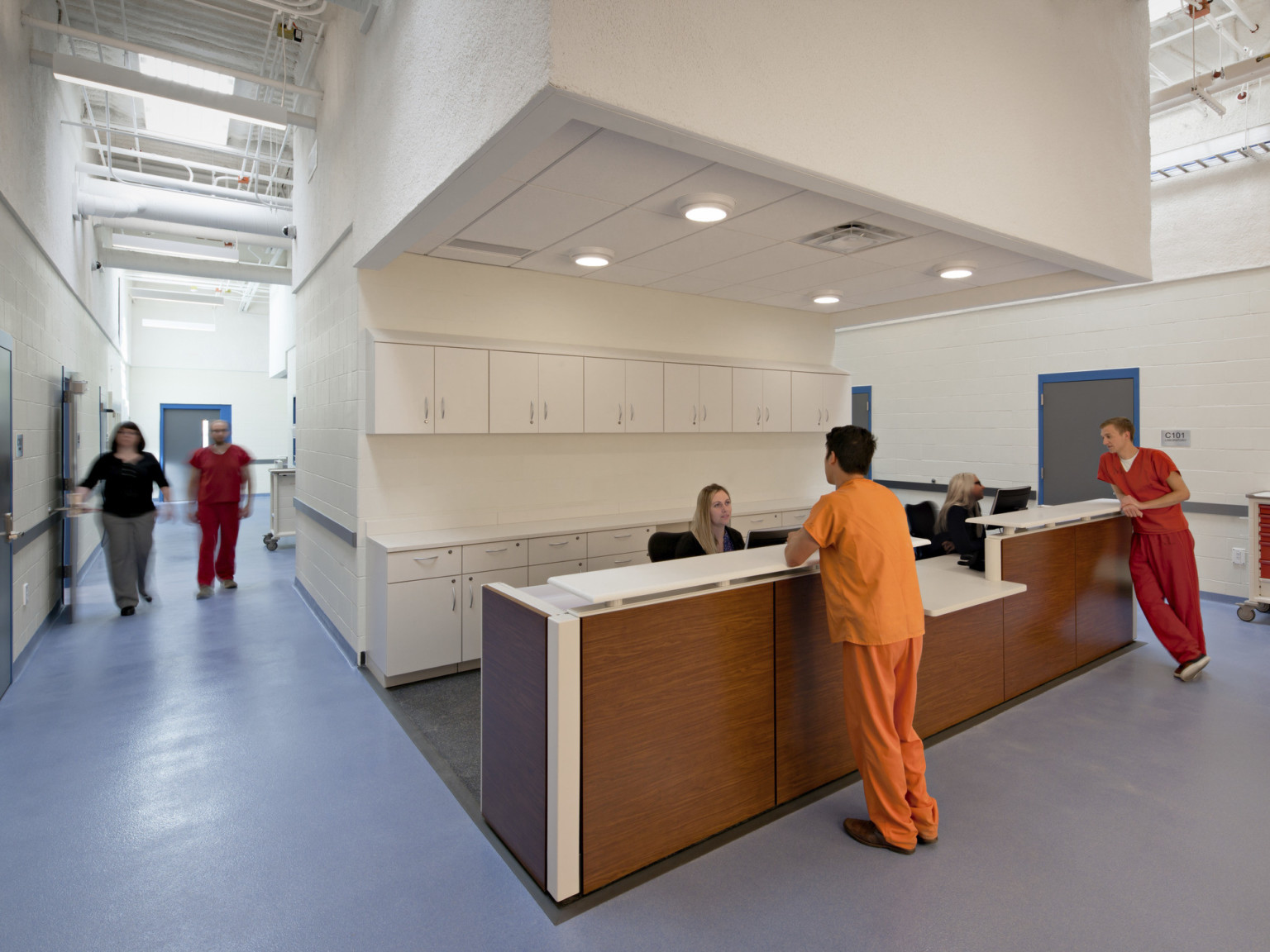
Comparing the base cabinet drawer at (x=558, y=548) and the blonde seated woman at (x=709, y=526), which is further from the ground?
the blonde seated woman at (x=709, y=526)

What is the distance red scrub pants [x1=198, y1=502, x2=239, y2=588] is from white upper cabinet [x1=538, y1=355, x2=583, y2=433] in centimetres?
350

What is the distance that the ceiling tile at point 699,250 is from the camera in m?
3.72

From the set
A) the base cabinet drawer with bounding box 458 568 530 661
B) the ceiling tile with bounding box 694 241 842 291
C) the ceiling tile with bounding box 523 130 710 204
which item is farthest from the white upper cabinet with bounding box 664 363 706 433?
the ceiling tile with bounding box 523 130 710 204

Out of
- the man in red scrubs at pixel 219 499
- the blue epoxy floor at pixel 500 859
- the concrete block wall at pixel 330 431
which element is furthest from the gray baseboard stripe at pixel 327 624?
the man in red scrubs at pixel 219 499

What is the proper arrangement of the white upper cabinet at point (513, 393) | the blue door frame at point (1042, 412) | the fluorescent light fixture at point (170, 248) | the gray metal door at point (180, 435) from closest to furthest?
the white upper cabinet at point (513, 393) < the blue door frame at point (1042, 412) < the fluorescent light fixture at point (170, 248) < the gray metal door at point (180, 435)

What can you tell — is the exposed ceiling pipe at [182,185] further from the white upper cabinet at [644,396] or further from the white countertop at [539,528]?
the white countertop at [539,528]

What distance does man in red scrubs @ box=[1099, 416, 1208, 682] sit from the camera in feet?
13.2

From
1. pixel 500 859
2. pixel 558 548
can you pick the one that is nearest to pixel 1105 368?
pixel 558 548

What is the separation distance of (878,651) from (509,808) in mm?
1402

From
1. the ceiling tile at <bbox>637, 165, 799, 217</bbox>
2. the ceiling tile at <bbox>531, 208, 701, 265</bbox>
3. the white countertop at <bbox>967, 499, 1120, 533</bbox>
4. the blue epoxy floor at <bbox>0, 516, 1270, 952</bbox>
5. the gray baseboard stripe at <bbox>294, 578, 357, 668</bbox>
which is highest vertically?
the ceiling tile at <bbox>531, 208, 701, 265</bbox>

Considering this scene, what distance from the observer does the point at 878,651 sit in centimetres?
228

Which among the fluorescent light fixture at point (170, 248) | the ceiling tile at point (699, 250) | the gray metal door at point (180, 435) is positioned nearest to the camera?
the ceiling tile at point (699, 250)

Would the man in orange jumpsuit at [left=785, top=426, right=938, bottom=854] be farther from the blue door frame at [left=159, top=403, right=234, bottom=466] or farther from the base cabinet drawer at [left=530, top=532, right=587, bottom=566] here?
the blue door frame at [left=159, top=403, right=234, bottom=466]

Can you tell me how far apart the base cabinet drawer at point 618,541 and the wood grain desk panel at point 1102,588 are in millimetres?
2710
